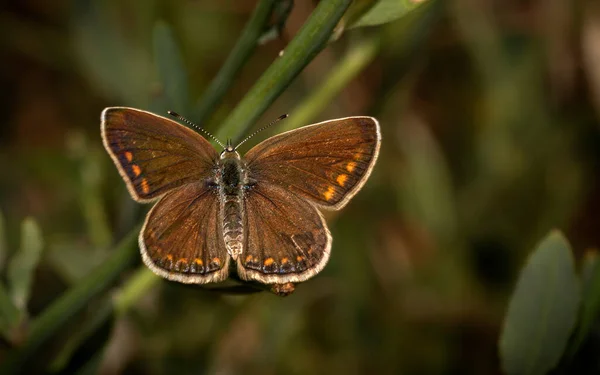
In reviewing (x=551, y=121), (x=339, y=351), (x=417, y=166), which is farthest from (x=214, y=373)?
(x=551, y=121)

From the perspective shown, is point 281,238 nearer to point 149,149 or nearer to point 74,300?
point 149,149

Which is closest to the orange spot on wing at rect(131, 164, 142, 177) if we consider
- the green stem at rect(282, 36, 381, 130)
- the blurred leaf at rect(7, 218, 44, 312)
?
the blurred leaf at rect(7, 218, 44, 312)

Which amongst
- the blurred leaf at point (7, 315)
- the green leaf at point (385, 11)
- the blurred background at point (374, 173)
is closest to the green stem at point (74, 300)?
the blurred leaf at point (7, 315)

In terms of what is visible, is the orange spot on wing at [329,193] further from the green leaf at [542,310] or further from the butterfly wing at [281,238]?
the green leaf at [542,310]

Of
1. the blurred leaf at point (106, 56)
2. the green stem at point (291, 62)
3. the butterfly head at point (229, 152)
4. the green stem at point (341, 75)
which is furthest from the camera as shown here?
the blurred leaf at point (106, 56)

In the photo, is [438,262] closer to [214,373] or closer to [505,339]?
[214,373]

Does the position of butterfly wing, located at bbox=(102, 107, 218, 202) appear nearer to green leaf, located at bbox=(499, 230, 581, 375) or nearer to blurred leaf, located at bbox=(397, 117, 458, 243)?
green leaf, located at bbox=(499, 230, 581, 375)
